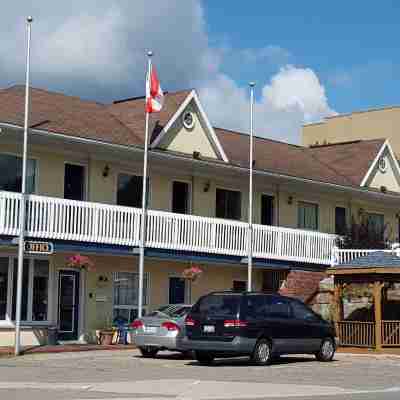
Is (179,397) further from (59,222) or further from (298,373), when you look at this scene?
(59,222)

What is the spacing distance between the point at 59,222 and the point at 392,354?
10428 millimetres

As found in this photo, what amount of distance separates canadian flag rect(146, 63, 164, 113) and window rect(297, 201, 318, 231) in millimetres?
11230

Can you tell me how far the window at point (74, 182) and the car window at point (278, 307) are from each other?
32.0 feet

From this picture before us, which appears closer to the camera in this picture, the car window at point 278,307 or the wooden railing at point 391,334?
the car window at point 278,307

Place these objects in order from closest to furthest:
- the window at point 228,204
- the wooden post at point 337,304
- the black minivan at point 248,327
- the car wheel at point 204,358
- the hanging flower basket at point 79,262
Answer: the black minivan at point 248,327 < the car wheel at point 204,358 < the hanging flower basket at point 79,262 < the wooden post at point 337,304 < the window at point 228,204

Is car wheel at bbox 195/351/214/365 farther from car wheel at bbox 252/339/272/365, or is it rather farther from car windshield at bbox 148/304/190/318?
car windshield at bbox 148/304/190/318

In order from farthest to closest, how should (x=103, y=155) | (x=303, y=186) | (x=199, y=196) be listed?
(x=303, y=186)
(x=199, y=196)
(x=103, y=155)

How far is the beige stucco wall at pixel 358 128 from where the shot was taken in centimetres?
5925

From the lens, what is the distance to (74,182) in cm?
2984

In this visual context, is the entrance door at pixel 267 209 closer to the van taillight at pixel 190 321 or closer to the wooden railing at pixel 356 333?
the wooden railing at pixel 356 333

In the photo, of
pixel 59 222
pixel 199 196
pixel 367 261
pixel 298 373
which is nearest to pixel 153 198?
pixel 199 196

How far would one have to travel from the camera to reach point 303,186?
37250mm

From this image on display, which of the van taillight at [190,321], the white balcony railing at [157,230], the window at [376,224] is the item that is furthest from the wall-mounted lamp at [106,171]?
the window at [376,224]

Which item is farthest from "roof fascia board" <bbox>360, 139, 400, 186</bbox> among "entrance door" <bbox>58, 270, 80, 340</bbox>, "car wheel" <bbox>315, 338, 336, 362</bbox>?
"car wheel" <bbox>315, 338, 336, 362</bbox>
